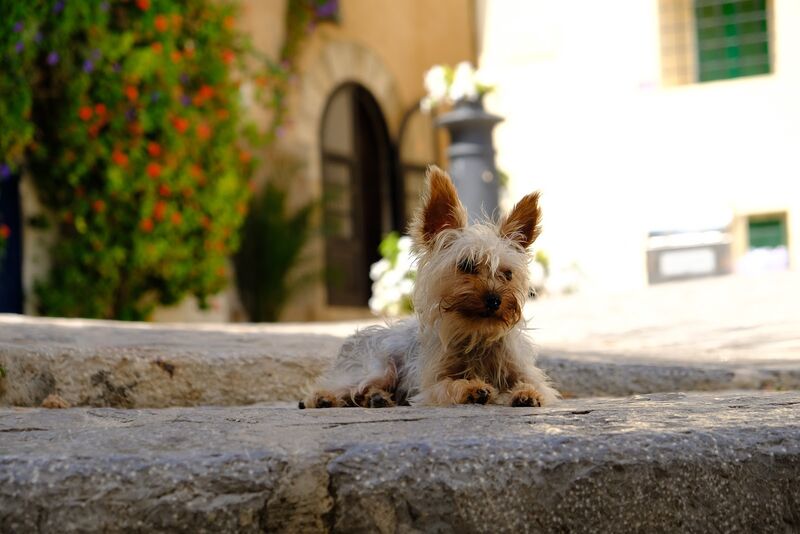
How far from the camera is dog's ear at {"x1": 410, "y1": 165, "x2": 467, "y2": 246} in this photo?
11.9 ft

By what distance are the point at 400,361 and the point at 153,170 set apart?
6.48 metres

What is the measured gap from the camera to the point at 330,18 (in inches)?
573

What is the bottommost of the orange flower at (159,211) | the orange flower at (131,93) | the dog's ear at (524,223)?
the dog's ear at (524,223)

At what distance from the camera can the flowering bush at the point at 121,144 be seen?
30.7ft

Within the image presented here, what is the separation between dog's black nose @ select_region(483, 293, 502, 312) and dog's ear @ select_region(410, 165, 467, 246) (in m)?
0.32

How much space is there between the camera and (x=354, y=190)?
15.5m

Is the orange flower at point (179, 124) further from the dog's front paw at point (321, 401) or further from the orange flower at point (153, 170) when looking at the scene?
the dog's front paw at point (321, 401)

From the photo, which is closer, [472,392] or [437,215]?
[472,392]

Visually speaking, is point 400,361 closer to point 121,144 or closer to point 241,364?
point 241,364

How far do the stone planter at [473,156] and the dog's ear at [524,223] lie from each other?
702cm

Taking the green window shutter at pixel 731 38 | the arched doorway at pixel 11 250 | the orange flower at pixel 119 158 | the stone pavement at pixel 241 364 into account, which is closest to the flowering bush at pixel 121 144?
the orange flower at pixel 119 158

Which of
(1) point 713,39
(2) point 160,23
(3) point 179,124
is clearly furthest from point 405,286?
(1) point 713,39

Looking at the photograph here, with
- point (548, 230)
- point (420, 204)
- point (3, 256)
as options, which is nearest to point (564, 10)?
point (548, 230)

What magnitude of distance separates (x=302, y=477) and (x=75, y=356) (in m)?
2.20
